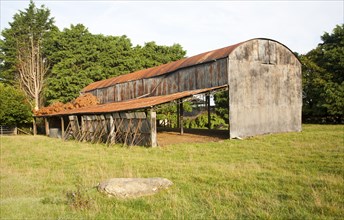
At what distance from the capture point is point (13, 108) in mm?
39688

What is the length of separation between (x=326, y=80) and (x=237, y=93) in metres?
18.1

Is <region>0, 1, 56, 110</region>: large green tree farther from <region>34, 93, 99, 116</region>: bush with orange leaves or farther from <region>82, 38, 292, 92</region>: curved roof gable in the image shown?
<region>82, 38, 292, 92</region>: curved roof gable

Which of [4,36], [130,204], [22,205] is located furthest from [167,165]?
[4,36]

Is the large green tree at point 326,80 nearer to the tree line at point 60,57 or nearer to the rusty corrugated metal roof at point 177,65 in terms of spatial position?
the tree line at point 60,57

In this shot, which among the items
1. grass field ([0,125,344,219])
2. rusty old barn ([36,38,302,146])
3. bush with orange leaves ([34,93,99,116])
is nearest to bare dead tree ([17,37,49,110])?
bush with orange leaves ([34,93,99,116])

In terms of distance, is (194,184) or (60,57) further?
(60,57)

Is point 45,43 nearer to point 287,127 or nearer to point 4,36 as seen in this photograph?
point 4,36

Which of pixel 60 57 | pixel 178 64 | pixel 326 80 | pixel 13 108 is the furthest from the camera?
pixel 60 57

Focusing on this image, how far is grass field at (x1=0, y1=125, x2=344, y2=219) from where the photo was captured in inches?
302

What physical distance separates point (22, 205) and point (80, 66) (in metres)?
42.2

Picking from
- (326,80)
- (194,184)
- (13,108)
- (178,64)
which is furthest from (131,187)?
(13,108)

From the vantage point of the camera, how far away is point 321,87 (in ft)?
118

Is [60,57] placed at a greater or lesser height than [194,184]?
greater

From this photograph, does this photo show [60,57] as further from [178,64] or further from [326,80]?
[326,80]
